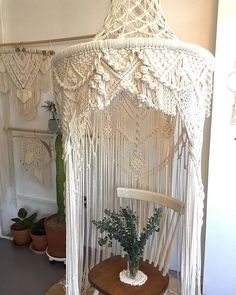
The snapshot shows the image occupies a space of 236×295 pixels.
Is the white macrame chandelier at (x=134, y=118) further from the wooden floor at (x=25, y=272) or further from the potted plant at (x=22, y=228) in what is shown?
the potted plant at (x=22, y=228)

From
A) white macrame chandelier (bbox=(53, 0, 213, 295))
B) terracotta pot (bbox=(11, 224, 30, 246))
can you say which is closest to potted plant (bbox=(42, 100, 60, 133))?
white macrame chandelier (bbox=(53, 0, 213, 295))

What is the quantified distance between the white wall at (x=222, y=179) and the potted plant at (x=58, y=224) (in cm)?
118

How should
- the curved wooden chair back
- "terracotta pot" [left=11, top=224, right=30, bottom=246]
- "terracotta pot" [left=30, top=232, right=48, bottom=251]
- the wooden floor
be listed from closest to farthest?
the curved wooden chair back → the wooden floor → "terracotta pot" [left=30, top=232, right=48, bottom=251] → "terracotta pot" [left=11, top=224, right=30, bottom=246]

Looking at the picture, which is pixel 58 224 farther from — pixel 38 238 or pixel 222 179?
pixel 222 179

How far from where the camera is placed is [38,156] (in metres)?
2.53

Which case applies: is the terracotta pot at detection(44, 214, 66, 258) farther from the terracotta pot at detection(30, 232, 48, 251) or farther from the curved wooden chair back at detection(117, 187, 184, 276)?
the curved wooden chair back at detection(117, 187, 184, 276)

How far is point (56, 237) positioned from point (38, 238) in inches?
14.2

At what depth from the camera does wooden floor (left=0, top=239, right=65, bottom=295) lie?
6.79ft

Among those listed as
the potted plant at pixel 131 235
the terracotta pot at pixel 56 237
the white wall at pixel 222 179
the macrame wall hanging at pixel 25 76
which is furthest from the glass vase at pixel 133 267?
the macrame wall hanging at pixel 25 76

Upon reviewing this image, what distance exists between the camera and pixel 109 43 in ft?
3.27

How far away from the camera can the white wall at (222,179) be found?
1.61 m

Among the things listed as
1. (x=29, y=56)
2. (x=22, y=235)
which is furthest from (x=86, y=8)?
(x=22, y=235)

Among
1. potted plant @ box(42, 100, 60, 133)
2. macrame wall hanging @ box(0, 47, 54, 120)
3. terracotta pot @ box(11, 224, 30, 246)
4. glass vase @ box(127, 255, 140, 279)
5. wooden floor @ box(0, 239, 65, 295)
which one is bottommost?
wooden floor @ box(0, 239, 65, 295)

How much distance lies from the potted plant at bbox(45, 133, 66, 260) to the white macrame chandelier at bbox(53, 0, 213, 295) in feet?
1.33
